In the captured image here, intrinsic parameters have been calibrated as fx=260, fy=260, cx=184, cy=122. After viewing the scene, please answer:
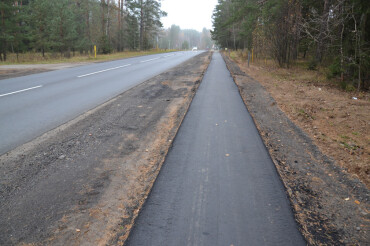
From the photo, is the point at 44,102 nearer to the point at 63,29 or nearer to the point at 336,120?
the point at 336,120

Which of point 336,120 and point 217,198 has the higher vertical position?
point 336,120

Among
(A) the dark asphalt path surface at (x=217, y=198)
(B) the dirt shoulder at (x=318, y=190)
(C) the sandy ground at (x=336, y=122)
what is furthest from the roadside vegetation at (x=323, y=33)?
(A) the dark asphalt path surface at (x=217, y=198)

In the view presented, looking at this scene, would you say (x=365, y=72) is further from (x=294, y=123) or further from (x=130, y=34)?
(x=130, y=34)

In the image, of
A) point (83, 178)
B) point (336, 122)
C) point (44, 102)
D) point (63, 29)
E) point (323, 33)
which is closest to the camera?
point (83, 178)

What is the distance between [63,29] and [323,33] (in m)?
30.6

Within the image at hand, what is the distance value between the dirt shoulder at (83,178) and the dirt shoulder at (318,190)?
200 cm

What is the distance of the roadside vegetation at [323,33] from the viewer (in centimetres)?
1148

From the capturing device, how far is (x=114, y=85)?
1164 centimetres

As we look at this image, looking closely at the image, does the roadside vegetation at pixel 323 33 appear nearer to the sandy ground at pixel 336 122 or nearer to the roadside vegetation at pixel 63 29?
the sandy ground at pixel 336 122

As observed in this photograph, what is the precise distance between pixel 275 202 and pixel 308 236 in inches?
25.5

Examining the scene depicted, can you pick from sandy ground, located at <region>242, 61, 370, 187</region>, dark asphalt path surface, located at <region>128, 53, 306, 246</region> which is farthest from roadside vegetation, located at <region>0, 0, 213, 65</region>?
dark asphalt path surface, located at <region>128, 53, 306, 246</region>

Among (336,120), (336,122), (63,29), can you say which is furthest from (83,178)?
(63,29)

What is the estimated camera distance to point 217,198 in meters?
3.42

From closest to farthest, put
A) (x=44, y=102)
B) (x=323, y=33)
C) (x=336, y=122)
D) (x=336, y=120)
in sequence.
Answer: (x=336, y=122)
(x=336, y=120)
(x=44, y=102)
(x=323, y=33)
